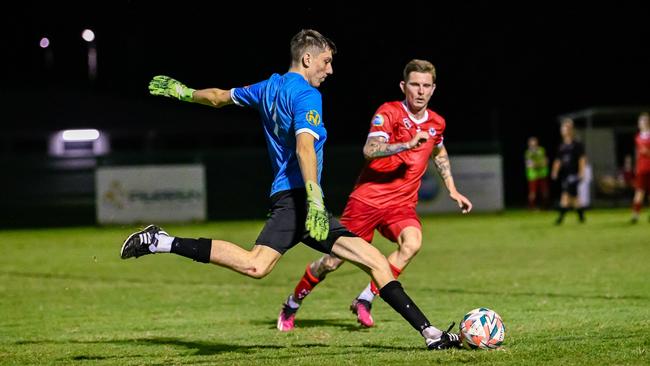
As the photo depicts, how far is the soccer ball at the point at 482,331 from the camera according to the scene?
7273mm

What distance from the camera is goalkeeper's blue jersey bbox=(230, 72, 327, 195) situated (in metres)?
7.11

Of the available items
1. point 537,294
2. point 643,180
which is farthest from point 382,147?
point 643,180

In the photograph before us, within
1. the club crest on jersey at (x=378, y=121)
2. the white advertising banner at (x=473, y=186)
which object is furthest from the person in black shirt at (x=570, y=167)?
the club crest on jersey at (x=378, y=121)

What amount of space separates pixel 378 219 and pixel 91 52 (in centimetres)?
4106

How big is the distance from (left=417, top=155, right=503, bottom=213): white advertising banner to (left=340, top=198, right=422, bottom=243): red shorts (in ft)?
68.8

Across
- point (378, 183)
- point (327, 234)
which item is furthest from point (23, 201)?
point (327, 234)

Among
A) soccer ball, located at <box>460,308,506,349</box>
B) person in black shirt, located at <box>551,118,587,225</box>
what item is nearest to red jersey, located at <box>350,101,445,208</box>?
soccer ball, located at <box>460,308,506,349</box>

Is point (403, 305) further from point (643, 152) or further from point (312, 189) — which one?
point (643, 152)

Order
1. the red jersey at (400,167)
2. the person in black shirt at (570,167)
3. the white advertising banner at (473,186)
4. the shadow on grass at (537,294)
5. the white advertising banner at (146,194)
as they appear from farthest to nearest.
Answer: the white advertising banner at (473,186) → the white advertising banner at (146,194) → the person in black shirt at (570,167) → the shadow on grass at (537,294) → the red jersey at (400,167)

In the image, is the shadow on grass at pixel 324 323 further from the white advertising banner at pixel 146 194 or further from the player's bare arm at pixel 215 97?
the white advertising banner at pixel 146 194

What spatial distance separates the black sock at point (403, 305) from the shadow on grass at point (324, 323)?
1602 millimetres

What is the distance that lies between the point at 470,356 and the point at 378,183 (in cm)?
271

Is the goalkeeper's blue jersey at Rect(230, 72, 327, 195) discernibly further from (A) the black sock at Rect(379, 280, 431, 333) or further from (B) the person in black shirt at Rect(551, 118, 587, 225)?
(B) the person in black shirt at Rect(551, 118, 587, 225)

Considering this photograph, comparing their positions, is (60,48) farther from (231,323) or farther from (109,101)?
(231,323)
